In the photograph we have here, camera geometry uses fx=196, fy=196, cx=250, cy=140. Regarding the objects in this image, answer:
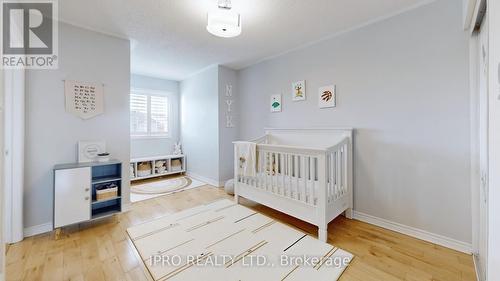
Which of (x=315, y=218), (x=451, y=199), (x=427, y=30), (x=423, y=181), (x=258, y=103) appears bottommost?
(x=315, y=218)

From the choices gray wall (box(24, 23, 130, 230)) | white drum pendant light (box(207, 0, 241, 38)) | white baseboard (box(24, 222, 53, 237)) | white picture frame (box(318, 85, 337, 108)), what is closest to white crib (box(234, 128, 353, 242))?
white picture frame (box(318, 85, 337, 108))

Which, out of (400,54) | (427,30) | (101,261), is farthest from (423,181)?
(101,261)

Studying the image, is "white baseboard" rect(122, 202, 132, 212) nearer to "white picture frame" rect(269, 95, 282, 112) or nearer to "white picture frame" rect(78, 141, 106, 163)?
"white picture frame" rect(78, 141, 106, 163)

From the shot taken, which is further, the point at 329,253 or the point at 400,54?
the point at 400,54

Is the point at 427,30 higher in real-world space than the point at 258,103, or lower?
higher

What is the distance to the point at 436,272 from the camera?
1.47m

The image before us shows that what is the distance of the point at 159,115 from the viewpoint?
462cm

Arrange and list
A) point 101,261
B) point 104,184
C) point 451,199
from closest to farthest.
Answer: point 101,261 < point 451,199 < point 104,184

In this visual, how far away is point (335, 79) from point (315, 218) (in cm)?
171

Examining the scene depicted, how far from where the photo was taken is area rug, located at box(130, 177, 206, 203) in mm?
3162

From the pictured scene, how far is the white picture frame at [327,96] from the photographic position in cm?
251

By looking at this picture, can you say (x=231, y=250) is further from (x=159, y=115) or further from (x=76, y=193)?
(x=159, y=115)

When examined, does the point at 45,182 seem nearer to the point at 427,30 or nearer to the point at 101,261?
the point at 101,261

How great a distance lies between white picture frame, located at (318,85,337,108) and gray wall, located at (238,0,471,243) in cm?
7
